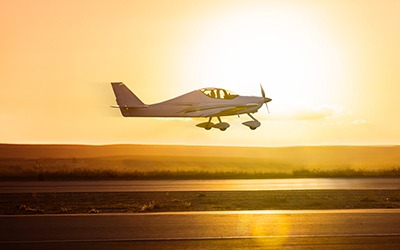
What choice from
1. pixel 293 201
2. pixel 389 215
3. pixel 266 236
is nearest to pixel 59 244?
pixel 266 236

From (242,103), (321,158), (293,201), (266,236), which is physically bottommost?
(321,158)

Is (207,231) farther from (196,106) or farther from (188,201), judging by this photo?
(196,106)

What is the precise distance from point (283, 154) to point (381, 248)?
13918cm

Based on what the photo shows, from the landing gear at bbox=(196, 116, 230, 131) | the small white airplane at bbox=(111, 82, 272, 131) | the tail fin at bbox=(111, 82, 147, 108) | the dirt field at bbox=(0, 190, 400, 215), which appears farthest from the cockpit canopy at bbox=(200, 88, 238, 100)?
the dirt field at bbox=(0, 190, 400, 215)

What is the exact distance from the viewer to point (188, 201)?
87.9 feet

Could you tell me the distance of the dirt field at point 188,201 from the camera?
2388 centimetres

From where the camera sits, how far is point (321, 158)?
138625 mm

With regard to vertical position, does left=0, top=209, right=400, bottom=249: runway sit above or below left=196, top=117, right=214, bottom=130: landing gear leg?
below

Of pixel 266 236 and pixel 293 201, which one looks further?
pixel 293 201

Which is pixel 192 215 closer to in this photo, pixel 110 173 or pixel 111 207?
pixel 111 207

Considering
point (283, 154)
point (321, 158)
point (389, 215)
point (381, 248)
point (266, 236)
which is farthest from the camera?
point (283, 154)

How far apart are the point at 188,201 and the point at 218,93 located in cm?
857

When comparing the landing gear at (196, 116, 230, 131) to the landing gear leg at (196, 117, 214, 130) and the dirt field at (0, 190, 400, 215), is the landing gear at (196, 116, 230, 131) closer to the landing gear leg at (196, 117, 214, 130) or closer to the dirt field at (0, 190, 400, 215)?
the landing gear leg at (196, 117, 214, 130)

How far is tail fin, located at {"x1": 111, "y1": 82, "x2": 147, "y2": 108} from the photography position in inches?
1265
